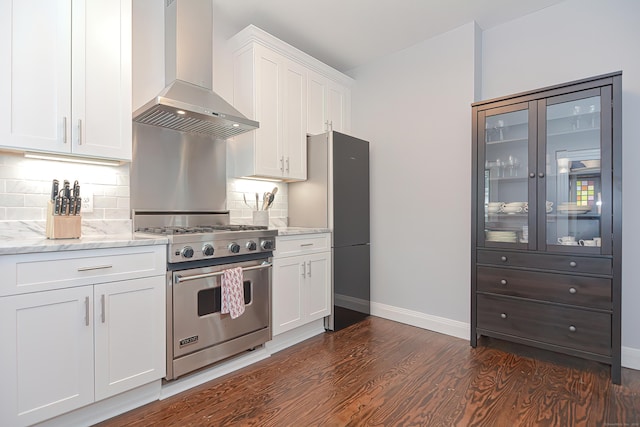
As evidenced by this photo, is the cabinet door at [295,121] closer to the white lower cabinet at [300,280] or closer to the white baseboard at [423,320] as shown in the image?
the white lower cabinet at [300,280]

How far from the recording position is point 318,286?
290 centimetres

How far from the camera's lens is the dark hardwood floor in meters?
1.72

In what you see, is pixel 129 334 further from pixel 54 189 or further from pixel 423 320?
pixel 423 320

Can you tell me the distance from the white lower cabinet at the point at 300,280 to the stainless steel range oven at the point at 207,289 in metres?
0.10

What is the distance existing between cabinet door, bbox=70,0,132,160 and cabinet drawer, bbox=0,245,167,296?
65 centimetres

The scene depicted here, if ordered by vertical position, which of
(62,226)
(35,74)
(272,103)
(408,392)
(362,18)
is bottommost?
(408,392)

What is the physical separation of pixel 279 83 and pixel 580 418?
3104mm

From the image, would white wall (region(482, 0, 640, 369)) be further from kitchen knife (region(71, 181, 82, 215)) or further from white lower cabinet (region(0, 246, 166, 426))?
kitchen knife (region(71, 181, 82, 215))

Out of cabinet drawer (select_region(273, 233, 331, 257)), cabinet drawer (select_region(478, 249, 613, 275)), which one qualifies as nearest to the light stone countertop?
cabinet drawer (select_region(273, 233, 331, 257))

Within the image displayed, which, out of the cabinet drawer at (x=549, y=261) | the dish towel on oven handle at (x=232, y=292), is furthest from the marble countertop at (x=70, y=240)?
the cabinet drawer at (x=549, y=261)

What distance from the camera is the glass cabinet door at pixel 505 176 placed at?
8.07 ft

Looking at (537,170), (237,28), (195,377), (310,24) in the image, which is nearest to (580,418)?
(537,170)

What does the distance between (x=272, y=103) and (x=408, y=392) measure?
2.46 m

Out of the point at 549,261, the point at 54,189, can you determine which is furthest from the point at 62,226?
the point at 549,261
